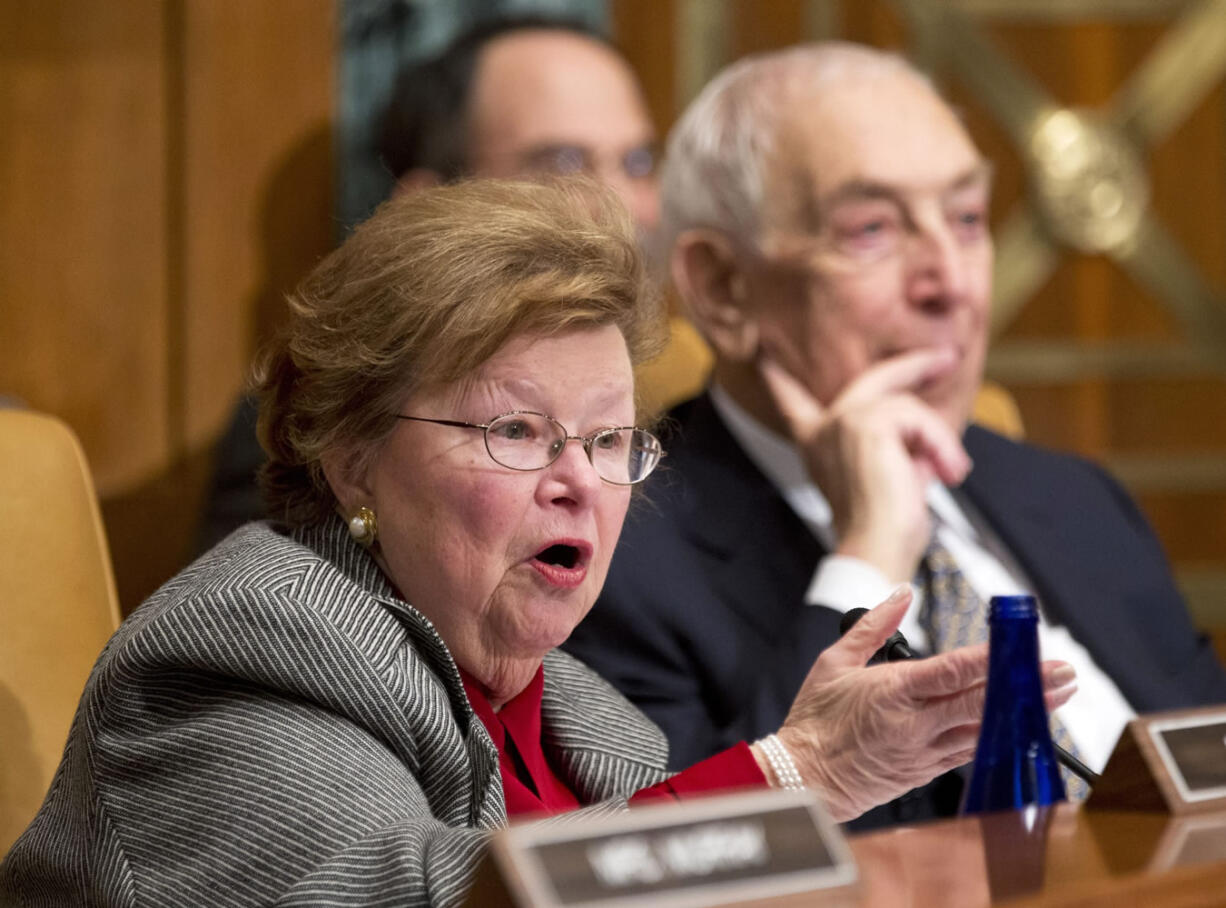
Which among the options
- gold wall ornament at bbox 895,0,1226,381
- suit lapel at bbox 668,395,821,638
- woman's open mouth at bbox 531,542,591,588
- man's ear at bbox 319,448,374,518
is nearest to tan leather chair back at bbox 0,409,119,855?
man's ear at bbox 319,448,374,518

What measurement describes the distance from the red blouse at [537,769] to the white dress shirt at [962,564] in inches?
21.1

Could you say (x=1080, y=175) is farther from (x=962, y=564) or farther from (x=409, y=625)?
(x=409, y=625)

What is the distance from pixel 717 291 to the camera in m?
2.15

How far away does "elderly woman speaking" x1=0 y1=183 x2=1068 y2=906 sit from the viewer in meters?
1.06

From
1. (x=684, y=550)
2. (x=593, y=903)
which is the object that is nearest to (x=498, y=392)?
(x=593, y=903)

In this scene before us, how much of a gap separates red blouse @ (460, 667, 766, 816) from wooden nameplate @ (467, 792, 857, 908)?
384mm

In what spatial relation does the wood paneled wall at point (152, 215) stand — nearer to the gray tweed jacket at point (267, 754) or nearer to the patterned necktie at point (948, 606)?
the patterned necktie at point (948, 606)

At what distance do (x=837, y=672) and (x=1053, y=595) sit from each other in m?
1.05

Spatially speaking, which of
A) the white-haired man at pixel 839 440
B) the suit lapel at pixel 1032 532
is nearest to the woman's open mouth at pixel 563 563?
the white-haired man at pixel 839 440

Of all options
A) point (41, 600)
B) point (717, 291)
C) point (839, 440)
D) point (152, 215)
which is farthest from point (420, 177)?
point (41, 600)

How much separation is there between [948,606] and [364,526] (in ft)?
3.12

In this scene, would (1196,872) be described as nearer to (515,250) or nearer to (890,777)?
(890,777)

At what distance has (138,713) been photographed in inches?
43.5

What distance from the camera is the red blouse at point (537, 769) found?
1.17 m
